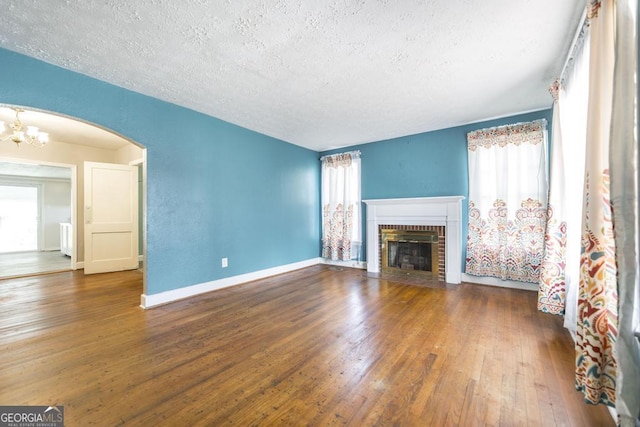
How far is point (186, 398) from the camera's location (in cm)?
144

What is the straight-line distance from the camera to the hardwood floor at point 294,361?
4.39 feet

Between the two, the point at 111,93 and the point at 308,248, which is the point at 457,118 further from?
the point at 111,93

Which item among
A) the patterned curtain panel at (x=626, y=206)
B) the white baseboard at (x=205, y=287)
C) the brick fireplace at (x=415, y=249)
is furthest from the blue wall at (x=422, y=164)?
the patterned curtain panel at (x=626, y=206)

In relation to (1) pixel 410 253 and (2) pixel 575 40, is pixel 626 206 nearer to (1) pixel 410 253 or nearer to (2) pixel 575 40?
(2) pixel 575 40

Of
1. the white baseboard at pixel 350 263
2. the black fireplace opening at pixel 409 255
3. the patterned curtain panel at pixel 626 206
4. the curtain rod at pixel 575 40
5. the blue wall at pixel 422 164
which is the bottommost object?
the white baseboard at pixel 350 263

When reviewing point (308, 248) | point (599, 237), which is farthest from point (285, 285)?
point (599, 237)

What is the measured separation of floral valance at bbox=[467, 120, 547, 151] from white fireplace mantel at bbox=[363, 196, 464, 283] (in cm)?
86

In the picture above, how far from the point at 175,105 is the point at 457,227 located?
13.9 feet

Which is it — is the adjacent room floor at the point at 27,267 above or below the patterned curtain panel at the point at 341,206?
below

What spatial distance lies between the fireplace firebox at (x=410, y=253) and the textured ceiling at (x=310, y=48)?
2018 millimetres

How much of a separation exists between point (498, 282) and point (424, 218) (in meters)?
1.34

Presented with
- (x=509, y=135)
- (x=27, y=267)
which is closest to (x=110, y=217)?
(x=27, y=267)

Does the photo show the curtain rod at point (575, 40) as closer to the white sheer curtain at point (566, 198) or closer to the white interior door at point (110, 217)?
the white sheer curtain at point (566, 198)

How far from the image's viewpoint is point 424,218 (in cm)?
410
